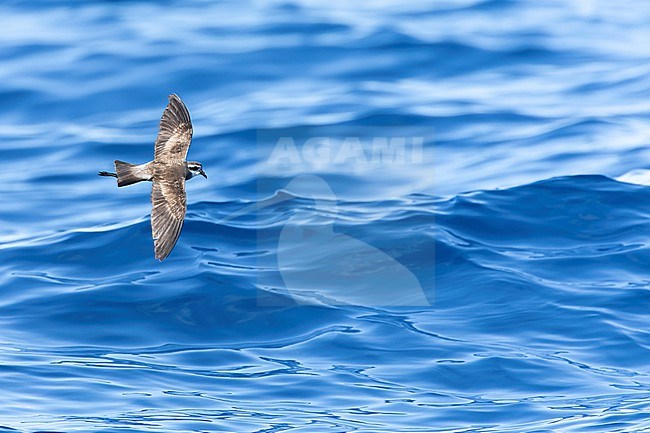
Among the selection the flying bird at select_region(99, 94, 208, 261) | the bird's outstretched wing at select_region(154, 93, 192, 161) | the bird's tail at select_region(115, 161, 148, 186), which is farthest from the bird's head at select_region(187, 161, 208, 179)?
the bird's tail at select_region(115, 161, 148, 186)

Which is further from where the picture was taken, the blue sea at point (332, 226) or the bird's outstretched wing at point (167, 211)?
the blue sea at point (332, 226)

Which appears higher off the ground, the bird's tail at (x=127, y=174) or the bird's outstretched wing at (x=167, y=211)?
the bird's tail at (x=127, y=174)

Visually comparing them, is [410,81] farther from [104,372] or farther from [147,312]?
[104,372]

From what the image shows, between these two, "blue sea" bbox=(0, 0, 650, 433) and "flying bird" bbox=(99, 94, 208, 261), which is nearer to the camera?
"flying bird" bbox=(99, 94, 208, 261)

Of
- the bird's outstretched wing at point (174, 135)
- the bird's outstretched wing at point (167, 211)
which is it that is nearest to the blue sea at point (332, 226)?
the bird's outstretched wing at point (167, 211)

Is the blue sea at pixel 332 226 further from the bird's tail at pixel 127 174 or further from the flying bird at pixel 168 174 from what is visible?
the bird's tail at pixel 127 174

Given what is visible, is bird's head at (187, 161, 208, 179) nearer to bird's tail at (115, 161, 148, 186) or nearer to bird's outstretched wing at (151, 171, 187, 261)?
bird's outstretched wing at (151, 171, 187, 261)

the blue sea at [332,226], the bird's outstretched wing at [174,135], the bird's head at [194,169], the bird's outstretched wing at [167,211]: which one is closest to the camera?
the bird's outstretched wing at [167,211]

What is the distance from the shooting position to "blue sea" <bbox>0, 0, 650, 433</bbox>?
946cm

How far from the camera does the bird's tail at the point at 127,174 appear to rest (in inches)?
311

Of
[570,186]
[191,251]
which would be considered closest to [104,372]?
[191,251]

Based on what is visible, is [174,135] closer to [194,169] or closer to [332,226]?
[194,169]

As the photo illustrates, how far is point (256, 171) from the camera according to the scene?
1337 cm

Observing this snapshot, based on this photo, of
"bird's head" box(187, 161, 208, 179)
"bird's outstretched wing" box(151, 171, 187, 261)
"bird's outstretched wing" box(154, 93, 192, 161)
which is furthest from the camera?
"bird's outstretched wing" box(154, 93, 192, 161)
